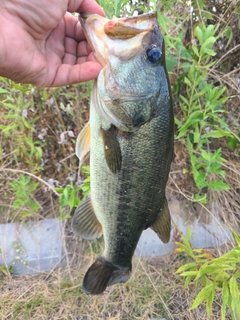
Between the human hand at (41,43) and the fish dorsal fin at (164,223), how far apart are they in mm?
736

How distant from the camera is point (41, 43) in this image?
1563 mm

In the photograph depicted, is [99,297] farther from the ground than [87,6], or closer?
closer

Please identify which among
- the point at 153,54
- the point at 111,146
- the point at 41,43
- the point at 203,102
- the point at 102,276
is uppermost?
the point at 153,54

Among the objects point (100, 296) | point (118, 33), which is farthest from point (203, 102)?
point (100, 296)

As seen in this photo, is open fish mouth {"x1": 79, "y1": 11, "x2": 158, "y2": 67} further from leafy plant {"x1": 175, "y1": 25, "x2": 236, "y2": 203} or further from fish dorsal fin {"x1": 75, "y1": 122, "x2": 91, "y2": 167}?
leafy plant {"x1": 175, "y1": 25, "x2": 236, "y2": 203}

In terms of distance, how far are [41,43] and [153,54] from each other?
2.05ft

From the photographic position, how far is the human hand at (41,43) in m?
1.38

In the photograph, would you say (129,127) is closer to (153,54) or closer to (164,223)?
(153,54)

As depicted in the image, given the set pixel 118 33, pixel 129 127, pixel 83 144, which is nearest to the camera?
pixel 118 33

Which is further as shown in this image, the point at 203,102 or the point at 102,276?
the point at 203,102

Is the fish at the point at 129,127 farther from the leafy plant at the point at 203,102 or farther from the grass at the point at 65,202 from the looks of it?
the grass at the point at 65,202

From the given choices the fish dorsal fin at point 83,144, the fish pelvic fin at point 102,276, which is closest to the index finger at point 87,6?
the fish dorsal fin at point 83,144

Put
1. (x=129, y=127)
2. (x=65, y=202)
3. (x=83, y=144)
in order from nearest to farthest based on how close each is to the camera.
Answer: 1. (x=129, y=127)
2. (x=83, y=144)
3. (x=65, y=202)

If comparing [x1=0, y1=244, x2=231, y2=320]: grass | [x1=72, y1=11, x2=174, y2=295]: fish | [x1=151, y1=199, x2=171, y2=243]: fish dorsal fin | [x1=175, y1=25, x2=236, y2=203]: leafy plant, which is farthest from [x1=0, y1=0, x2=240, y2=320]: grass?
[x1=72, y1=11, x2=174, y2=295]: fish
